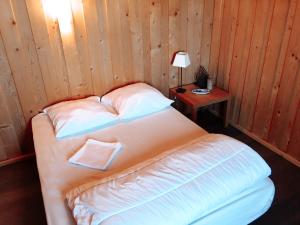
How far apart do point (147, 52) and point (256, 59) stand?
1.04m

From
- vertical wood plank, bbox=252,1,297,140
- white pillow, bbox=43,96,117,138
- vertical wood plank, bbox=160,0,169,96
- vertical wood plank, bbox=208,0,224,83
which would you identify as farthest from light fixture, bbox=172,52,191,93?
white pillow, bbox=43,96,117,138

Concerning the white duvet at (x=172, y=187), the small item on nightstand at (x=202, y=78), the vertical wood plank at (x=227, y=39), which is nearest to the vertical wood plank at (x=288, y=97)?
the vertical wood plank at (x=227, y=39)

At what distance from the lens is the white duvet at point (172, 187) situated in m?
1.16

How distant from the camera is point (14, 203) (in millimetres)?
1950

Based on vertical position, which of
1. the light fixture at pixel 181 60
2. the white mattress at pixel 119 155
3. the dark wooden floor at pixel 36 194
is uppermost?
the light fixture at pixel 181 60

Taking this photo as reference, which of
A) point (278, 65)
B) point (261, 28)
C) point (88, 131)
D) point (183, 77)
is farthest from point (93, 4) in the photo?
point (278, 65)

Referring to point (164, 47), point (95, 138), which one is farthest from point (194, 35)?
point (95, 138)

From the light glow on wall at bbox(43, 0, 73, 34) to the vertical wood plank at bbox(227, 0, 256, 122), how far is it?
62.2 inches

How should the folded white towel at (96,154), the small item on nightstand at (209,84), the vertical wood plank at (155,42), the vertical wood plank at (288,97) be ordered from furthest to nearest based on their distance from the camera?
the small item on nightstand at (209,84)
the vertical wood plank at (155,42)
the vertical wood plank at (288,97)
the folded white towel at (96,154)

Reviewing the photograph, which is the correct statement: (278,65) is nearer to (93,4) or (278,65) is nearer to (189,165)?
(189,165)

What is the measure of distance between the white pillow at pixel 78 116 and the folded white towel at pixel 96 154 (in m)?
0.18

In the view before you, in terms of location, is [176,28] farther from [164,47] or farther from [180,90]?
[180,90]

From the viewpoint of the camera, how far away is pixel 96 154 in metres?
1.71

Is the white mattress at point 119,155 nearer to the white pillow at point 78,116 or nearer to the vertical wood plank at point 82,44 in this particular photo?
the white pillow at point 78,116
